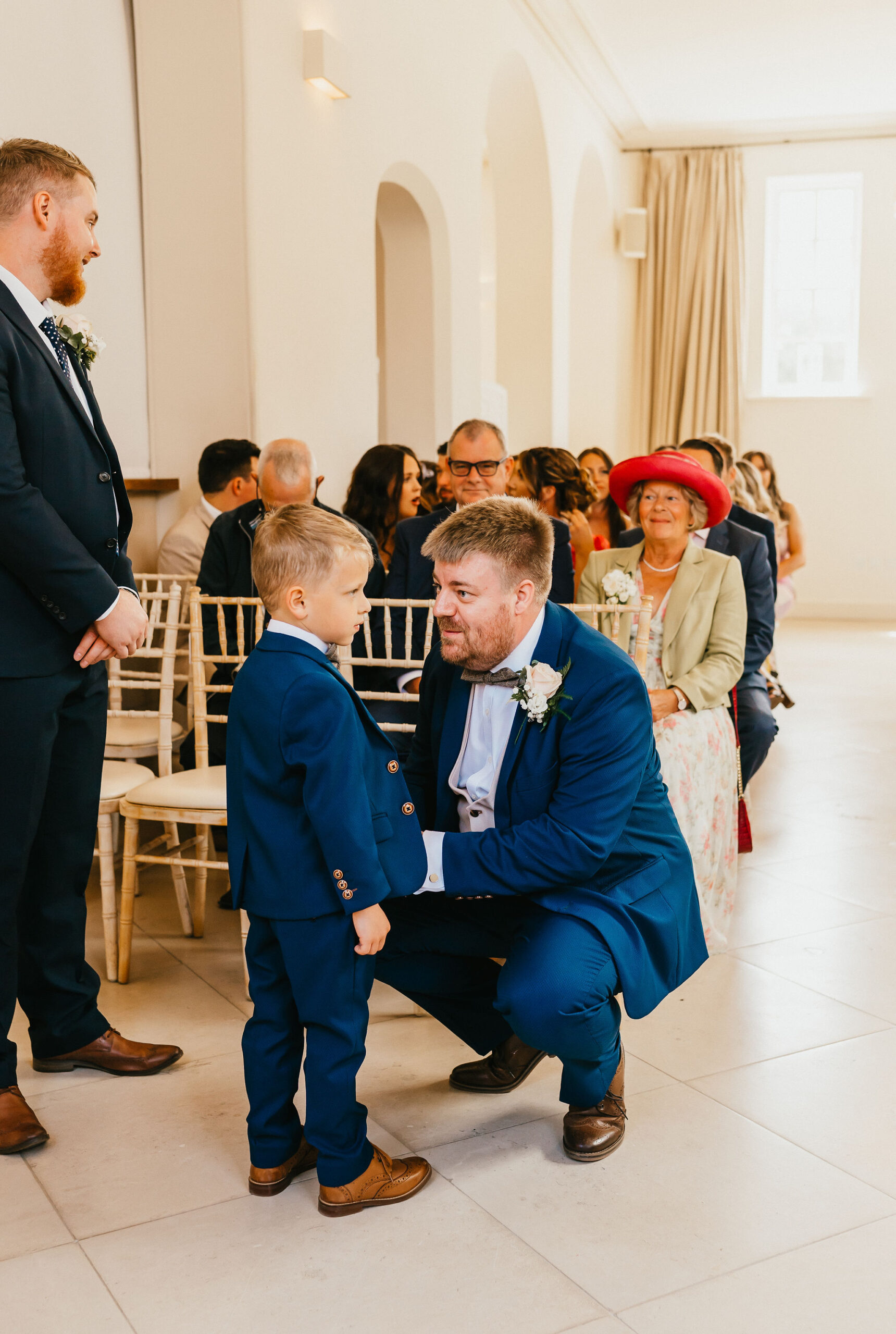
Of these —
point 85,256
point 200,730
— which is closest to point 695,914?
point 200,730

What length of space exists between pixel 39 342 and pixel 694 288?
955 cm

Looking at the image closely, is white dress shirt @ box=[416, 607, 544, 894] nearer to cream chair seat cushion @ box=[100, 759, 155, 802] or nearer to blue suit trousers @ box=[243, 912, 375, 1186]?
blue suit trousers @ box=[243, 912, 375, 1186]

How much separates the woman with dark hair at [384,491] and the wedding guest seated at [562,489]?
0.59 meters

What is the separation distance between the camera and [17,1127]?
2.26 meters

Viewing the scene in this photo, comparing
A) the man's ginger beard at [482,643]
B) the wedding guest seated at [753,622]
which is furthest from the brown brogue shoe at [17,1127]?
the wedding guest seated at [753,622]

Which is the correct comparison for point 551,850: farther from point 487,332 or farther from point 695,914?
point 487,332

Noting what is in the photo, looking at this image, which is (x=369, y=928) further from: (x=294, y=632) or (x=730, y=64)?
(x=730, y=64)

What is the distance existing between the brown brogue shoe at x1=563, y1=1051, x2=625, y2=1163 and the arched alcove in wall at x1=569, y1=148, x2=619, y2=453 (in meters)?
7.74

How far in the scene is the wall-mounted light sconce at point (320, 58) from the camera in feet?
14.9

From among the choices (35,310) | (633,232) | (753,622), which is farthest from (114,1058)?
(633,232)

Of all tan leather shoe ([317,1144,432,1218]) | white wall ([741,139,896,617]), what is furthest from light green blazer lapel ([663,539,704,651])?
white wall ([741,139,896,617])

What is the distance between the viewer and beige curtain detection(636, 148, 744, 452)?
35.4 feet

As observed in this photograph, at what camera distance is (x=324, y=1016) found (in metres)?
1.99

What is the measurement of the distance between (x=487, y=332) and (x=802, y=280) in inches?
132
